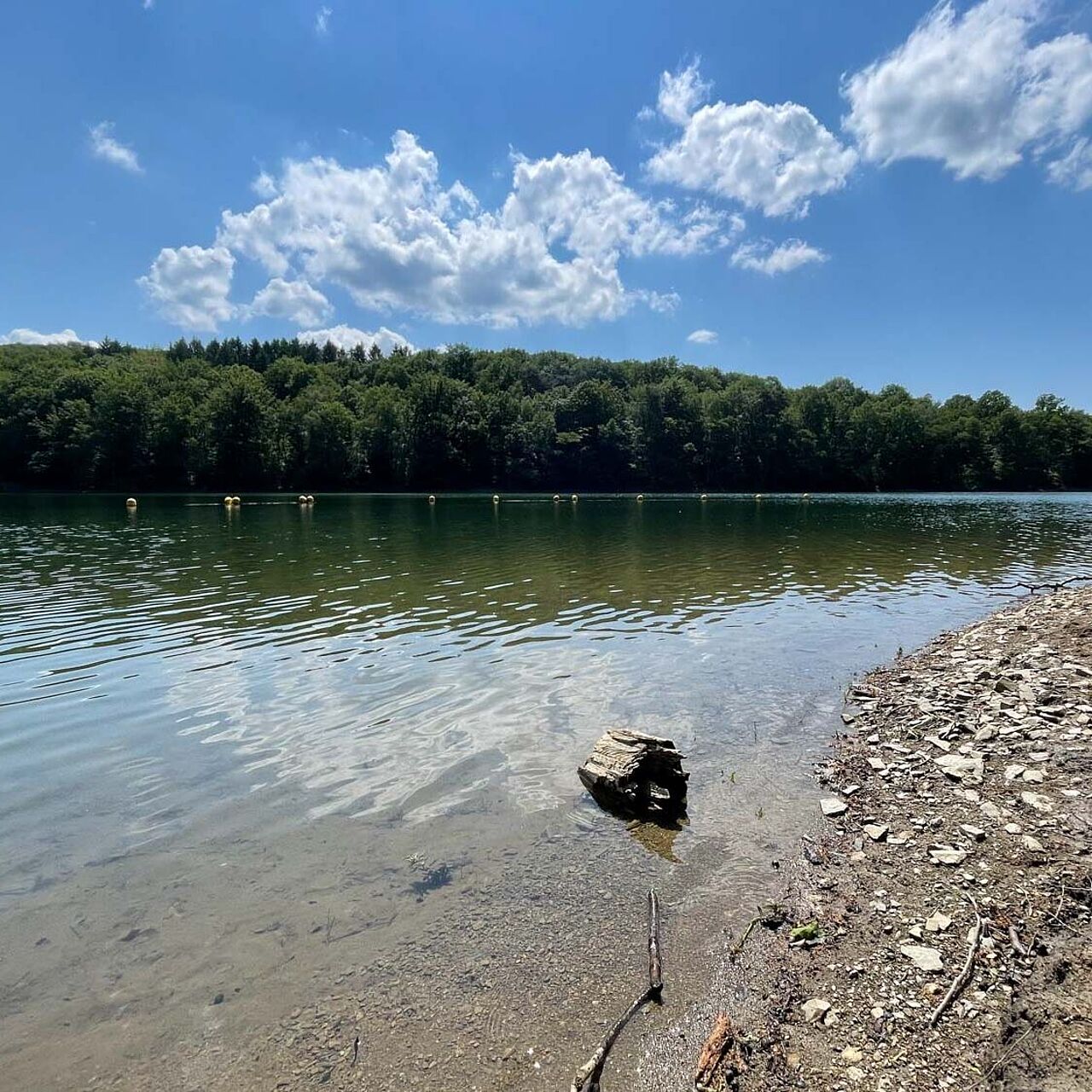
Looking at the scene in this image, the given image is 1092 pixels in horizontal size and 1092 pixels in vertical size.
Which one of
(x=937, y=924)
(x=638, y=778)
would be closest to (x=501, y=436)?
(x=638, y=778)

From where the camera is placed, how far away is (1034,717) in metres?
10.2

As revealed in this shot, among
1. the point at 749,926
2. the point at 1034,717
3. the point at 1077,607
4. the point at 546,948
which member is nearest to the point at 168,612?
the point at 546,948

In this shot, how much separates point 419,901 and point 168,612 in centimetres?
1660

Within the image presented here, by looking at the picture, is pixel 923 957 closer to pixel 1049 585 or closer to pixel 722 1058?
pixel 722 1058

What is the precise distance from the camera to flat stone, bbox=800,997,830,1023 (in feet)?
15.9

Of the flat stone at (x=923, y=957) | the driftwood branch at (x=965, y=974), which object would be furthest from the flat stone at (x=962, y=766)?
the flat stone at (x=923, y=957)

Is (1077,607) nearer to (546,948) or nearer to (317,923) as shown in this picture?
(546,948)

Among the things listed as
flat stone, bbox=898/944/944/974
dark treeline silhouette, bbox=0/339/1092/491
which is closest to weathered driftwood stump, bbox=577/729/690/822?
flat stone, bbox=898/944/944/974

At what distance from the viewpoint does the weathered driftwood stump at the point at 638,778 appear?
8.50 metres

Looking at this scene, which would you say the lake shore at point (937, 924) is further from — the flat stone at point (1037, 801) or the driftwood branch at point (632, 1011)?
the driftwood branch at point (632, 1011)

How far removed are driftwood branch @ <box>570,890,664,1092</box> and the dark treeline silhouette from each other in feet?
407

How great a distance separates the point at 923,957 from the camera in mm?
5281

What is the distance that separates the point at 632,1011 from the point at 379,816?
428cm

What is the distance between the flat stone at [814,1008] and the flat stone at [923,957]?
90 centimetres
